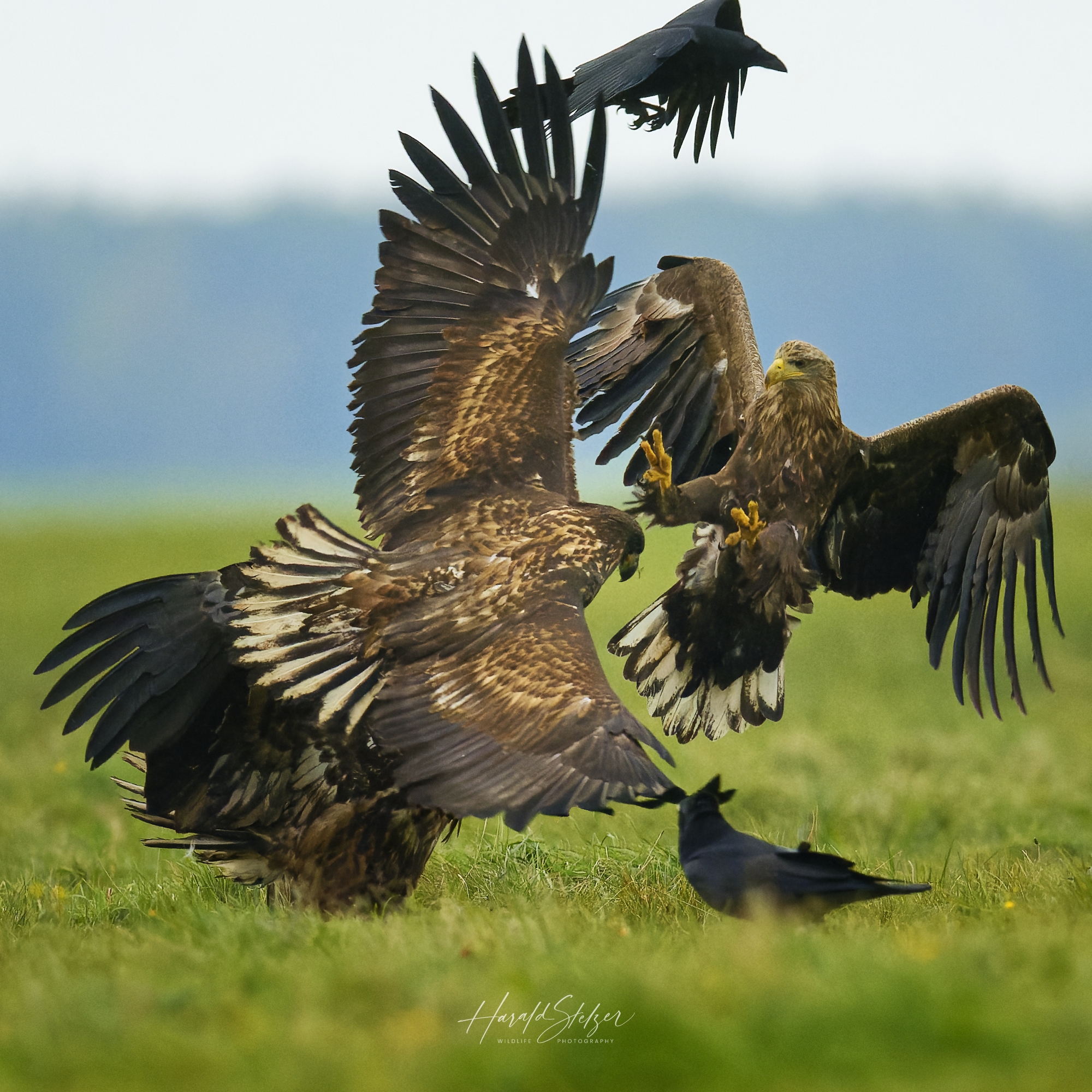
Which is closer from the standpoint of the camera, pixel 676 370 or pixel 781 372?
pixel 781 372

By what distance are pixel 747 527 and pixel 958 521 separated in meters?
1.23

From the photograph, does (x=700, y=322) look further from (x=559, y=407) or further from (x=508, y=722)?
(x=508, y=722)

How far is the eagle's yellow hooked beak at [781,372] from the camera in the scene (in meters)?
5.63

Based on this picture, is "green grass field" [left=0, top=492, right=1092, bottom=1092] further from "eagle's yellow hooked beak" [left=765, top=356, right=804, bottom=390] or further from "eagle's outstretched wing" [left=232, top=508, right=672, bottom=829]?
"eagle's yellow hooked beak" [left=765, top=356, right=804, bottom=390]

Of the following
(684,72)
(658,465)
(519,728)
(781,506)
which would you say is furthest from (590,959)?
(684,72)

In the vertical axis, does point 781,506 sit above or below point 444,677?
above

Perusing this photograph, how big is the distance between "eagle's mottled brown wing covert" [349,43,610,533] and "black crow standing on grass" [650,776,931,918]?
60.0 inches

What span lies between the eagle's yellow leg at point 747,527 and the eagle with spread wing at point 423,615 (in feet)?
2.03

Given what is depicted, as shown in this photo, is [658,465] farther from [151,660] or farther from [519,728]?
[151,660]

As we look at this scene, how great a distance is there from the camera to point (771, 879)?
4.02m

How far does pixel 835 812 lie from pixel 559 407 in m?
2.61

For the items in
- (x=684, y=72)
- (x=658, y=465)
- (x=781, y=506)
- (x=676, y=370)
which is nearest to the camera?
(x=658, y=465)

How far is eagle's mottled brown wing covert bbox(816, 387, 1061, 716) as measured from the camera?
228 inches

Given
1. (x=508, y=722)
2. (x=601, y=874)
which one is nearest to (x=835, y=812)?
(x=601, y=874)
